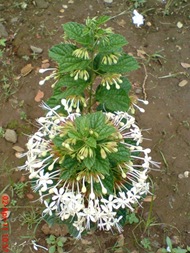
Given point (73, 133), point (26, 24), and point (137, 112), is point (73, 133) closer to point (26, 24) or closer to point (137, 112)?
point (137, 112)

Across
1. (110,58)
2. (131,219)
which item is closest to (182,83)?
(131,219)

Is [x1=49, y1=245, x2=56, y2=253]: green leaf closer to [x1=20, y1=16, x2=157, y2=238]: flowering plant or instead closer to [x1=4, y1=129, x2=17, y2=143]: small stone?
[x1=20, y1=16, x2=157, y2=238]: flowering plant

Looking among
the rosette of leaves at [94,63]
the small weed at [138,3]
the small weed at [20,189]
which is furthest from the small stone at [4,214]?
the small weed at [138,3]

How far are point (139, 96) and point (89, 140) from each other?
1.42 metres

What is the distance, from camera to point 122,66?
6.02ft

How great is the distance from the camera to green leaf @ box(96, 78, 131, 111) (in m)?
1.90

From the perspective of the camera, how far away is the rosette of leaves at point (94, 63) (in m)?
1.77

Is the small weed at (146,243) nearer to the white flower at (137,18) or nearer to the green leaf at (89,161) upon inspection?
the green leaf at (89,161)

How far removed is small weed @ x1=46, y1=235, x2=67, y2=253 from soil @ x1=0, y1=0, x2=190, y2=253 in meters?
0.04

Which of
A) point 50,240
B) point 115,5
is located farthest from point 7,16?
point 50,240

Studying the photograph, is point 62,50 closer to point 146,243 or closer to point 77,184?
point 77,184

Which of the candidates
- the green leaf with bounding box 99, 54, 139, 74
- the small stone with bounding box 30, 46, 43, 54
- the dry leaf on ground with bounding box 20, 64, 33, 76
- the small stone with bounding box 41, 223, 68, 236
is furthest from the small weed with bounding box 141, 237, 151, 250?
the small stone with bounding box 30, 46, 43, 54

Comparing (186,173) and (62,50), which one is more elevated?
(62,50)

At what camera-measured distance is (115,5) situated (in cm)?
357
